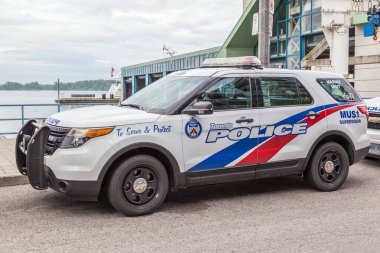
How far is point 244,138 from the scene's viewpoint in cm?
593

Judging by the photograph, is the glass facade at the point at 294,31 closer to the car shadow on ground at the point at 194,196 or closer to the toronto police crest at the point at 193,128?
the car shadow on ground at the point at 194,196

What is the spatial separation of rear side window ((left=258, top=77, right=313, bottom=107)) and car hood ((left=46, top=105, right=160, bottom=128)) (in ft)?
5.22

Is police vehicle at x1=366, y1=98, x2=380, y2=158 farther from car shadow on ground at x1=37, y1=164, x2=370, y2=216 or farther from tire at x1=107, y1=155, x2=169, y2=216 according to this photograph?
tire at x1=107, y1=155, x2=169, y2=216

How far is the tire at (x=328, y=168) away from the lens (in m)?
6.55

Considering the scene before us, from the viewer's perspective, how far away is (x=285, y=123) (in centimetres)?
623

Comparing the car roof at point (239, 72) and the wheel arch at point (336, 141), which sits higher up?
the car roof at point (239, 72)

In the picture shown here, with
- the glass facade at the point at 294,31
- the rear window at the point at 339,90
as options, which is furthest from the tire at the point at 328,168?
the glass facade at the point at 294,31

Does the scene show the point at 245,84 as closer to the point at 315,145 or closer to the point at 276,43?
the point at 315,145

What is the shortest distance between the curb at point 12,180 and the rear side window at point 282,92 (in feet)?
12.6

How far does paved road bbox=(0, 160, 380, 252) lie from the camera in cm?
447

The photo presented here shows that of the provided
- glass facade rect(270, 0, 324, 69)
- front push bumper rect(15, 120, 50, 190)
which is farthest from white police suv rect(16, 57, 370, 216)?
glass facade rect(270, 0, 324, 69)

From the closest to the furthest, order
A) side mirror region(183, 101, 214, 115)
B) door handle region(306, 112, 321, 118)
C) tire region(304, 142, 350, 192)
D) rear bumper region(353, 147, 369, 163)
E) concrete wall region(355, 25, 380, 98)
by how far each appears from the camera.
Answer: side mirror region(183, 101, 214, 115)
door handle region(306, 112, 321, 118)
tire region(304, 142, 350, 192)
rear bumper region(353, 147, 369, 163)
concrete wall region(355, 25, 380, 98)

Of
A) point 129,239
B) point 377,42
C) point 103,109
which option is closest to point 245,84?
point 103,109

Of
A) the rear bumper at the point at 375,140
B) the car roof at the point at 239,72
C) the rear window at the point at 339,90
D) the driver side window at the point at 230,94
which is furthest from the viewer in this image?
the rear bumper at the point at 375,140
